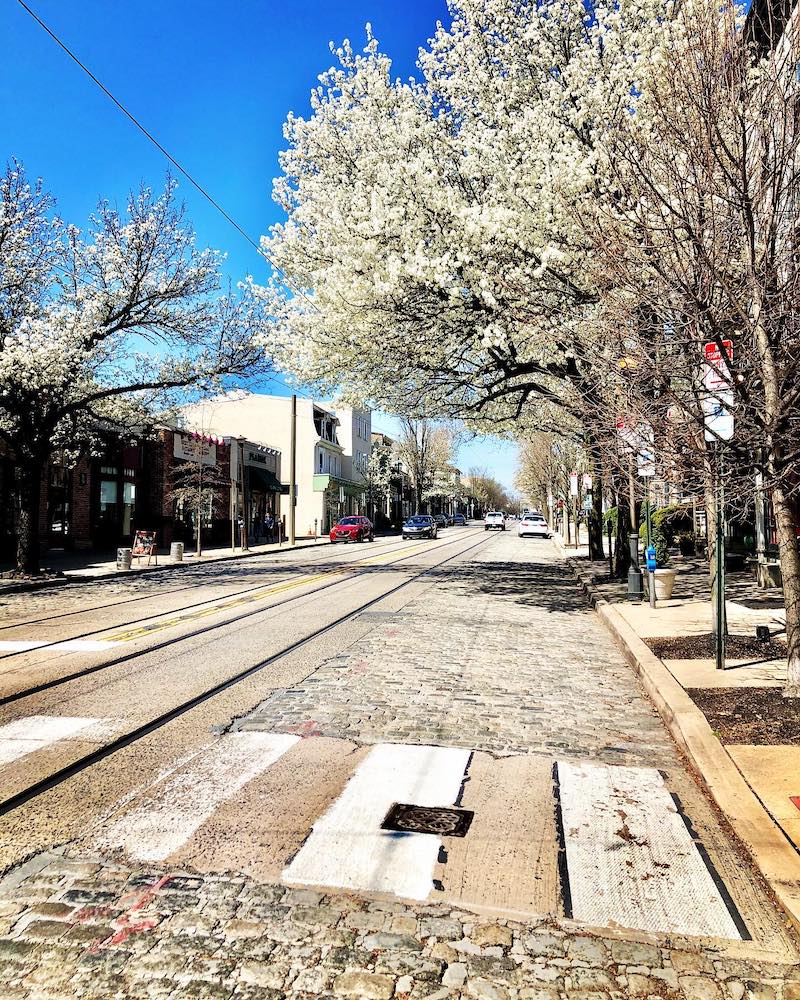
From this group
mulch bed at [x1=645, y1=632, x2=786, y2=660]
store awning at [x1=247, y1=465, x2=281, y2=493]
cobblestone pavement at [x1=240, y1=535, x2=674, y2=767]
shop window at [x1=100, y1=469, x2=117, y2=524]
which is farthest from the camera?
store awning at [x1=247, y1=465, x2=281, y2=493]

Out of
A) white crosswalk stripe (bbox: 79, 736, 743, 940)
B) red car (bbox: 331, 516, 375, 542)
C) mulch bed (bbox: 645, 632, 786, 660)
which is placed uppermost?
red car (bbox: 331, 516, 375, 542)

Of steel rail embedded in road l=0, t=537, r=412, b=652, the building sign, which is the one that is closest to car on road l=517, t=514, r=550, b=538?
the building sign

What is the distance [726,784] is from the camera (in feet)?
15.1

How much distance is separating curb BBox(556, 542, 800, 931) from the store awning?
123ft

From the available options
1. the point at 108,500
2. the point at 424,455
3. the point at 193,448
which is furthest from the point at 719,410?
the point at 424,455

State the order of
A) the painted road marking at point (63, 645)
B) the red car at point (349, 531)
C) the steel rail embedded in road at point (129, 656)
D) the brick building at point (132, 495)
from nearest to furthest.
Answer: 1. the steel rail embedded in road at point (129, 656)
2. the painted road marking at point (63, 645)
3. the brick building at point (132, 495)
4. the red car at point (349, 531)

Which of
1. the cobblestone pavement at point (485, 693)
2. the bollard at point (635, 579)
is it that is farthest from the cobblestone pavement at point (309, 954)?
the bollard at point (635, 579)

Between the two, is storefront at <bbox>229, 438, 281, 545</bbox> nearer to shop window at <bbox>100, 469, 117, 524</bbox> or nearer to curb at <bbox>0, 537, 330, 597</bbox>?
shop window at <bbox>100, 469, 117, 524</bbox>

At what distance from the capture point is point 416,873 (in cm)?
358

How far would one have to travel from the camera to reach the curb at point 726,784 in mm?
3486

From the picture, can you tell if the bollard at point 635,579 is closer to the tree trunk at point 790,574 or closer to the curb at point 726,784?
the curb at point 726,784

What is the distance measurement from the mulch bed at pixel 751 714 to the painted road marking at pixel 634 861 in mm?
975

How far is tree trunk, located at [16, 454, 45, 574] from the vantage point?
62.3 ft

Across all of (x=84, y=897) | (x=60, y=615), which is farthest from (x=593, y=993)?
(x=60, y=615)
